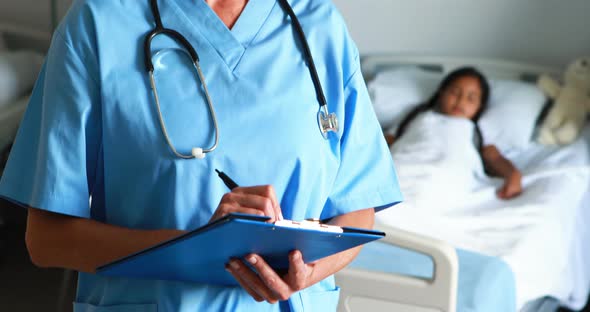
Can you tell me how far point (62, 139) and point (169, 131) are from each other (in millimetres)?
132

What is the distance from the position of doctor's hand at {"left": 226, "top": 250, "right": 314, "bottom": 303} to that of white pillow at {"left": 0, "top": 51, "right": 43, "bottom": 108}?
2.21 metres

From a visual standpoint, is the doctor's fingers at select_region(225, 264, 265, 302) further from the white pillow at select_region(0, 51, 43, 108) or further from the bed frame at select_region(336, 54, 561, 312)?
the white pillow at select_region(0, 51, 43, 108)

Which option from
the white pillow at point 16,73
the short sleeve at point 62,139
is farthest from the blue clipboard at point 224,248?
the white pillow at point 16,73

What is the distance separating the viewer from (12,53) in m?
3.11

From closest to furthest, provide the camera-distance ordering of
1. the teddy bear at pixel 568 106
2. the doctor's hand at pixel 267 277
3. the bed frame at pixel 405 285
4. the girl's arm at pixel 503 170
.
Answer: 1. the doctor's hand at pixel 267 277
2. the bed frame at pixel 405 285
3. the girl's arm at pixel 503 170
4. the teddy bear at pixel 568 106

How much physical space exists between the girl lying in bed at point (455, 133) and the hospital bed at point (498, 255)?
0.10 meters

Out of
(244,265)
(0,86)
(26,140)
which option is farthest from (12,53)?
(244,265)

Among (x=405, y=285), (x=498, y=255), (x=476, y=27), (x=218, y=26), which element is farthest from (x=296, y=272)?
(x=476, y=27)

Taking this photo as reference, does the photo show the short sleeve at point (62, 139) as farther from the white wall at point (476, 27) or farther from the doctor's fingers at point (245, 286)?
the white wall at point (476, 27)

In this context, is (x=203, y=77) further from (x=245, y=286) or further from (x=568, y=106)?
(x=568, y=106)

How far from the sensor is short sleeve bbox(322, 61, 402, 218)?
118 cm

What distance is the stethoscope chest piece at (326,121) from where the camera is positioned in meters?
1.11

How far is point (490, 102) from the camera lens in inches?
128

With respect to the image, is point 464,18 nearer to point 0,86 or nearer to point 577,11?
point 577,11
